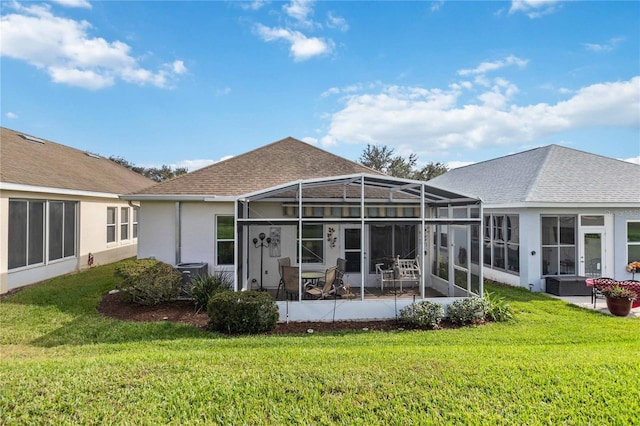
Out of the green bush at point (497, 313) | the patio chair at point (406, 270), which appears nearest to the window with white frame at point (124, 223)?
the patio chair at point (406, 270)

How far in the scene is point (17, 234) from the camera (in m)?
11.2

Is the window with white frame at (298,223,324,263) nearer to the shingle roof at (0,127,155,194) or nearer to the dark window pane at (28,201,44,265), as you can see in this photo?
the dark window pane at (28,201,44,265)

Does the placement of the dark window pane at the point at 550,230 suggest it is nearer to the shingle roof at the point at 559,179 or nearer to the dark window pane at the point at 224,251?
the shingle roof at the point at 559,179

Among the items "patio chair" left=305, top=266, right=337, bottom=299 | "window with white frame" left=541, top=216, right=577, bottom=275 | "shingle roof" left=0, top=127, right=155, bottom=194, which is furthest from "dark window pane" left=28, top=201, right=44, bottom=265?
"window with white frame" left=541, top=216, right=577, bottom=275

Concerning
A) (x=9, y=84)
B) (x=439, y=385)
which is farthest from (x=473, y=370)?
(x=9, y=84)

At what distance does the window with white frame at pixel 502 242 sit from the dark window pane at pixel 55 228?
17968 mm

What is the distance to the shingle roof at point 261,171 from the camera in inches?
461

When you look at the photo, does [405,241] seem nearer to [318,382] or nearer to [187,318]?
[187,318]

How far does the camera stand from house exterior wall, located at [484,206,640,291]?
1228 centimetres

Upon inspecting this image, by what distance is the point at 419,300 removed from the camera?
8766 millimetres

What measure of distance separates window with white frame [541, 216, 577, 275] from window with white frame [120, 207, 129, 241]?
2066 centimetres

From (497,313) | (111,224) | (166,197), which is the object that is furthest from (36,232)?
(497,313)

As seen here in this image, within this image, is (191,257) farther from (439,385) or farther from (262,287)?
(439,385)

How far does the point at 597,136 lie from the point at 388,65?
14.1 meters
